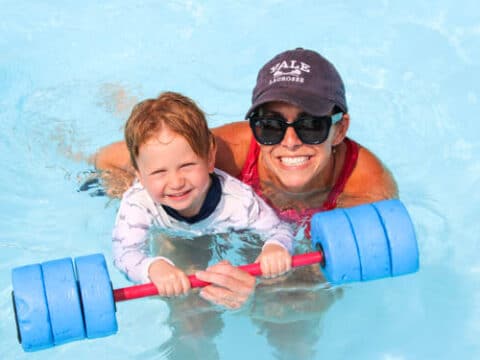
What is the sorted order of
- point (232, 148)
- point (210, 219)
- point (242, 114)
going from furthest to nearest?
point (242, 114) < point (232, 148) < point (210, 219)

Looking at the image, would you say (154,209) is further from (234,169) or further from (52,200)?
(52,200)

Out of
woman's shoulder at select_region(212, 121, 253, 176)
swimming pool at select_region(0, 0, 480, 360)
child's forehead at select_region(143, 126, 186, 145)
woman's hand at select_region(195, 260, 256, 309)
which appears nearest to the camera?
woman's hand at select_region(195, 260, 256, 309)

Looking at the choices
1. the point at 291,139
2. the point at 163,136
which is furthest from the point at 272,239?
the point at 163,136

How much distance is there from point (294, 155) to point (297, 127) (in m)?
0.16

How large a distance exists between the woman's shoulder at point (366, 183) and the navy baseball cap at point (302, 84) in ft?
1.42

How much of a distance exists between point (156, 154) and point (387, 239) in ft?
3.56

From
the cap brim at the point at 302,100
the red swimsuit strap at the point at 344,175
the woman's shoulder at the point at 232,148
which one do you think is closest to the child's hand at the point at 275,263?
the cap brim at the point at 302,100

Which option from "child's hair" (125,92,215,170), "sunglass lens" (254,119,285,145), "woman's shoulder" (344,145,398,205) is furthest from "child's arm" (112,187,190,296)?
"woman's shoulder" (344,145,398,205)

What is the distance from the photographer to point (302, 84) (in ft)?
Result: 10.7

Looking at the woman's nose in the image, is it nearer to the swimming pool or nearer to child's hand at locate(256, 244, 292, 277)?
child's hand at locate(256, 244, 292, 277)

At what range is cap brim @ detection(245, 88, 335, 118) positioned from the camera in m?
3.19

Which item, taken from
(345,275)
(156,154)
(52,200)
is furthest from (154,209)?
(52,200)

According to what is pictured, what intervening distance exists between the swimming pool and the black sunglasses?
47.2 inches

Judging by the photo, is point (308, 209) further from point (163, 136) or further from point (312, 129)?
point (163, 136)
